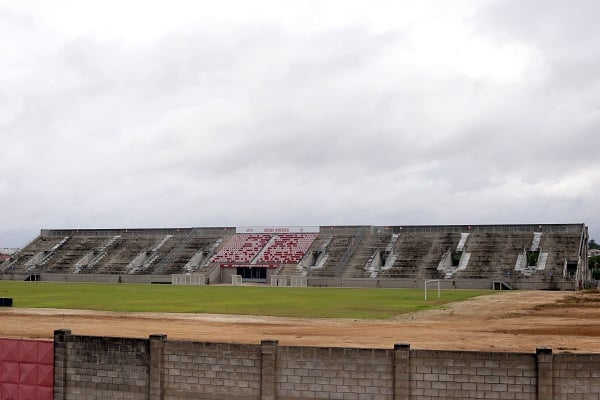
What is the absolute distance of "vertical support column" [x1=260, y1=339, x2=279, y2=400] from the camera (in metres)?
22.9

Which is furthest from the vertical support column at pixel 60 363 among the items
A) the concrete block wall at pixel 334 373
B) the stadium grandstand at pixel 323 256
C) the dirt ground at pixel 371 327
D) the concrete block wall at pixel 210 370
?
the stadium grandstand at pixel 323 256

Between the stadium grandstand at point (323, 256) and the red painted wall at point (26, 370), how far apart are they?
2972 inches

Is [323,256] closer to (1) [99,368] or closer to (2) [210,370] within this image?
(1) [99,368]

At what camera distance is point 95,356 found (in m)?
25.2

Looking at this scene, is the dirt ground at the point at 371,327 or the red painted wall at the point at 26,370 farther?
the dirt ground at the point at 371,327

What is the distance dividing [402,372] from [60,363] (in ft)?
40.5

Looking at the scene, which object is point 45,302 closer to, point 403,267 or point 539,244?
point 403,267

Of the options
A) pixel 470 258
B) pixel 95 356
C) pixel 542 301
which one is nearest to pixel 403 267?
pixel 470 258

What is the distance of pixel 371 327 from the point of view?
43406 mm

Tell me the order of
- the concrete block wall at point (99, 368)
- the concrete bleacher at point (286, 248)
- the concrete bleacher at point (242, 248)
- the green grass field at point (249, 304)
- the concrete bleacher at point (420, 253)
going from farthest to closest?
the concrete bleacher at point (242, 248) → the concrete bleacher at point (286, 248) → the concrete bleacher at point (420, 253) → the green grass field at point (249, 304) → the concrete block wall at point (99, 368)

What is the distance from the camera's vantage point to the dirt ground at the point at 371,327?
35.8 m

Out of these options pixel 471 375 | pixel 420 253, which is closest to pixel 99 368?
pixel 471 375

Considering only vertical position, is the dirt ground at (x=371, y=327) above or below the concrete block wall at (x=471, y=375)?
below

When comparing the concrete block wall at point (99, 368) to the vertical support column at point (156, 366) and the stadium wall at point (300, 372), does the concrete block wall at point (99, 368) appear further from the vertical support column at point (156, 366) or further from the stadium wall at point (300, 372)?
the vertical support column at point (156, 366)
